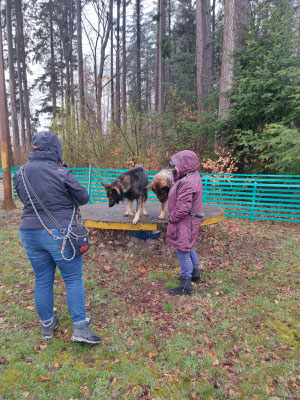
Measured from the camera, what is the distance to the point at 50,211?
261 cm

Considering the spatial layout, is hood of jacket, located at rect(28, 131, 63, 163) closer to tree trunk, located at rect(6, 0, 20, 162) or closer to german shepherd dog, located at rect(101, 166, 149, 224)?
german shepherd dog, located at rect(101, 166, 149, 224)

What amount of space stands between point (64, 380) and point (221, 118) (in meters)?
9.50

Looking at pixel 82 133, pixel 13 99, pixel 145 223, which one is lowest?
pixel 145 223

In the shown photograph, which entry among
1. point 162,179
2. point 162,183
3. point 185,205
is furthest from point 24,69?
point 185,205

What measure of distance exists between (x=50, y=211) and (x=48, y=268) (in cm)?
67

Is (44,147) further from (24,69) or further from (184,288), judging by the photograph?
(24,69)

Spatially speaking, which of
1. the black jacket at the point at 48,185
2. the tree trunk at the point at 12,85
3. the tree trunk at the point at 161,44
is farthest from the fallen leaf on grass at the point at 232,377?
the tree trunk at the point at 12,85

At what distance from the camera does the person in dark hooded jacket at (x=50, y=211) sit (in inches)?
101

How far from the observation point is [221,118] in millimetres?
9750

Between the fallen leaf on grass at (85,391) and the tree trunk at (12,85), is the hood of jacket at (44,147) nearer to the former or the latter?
the fallen leaf on grass at (85,391)

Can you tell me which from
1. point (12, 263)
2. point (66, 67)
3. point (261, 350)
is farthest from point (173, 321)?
point (66, 67)

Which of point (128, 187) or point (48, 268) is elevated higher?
point (128, 187)

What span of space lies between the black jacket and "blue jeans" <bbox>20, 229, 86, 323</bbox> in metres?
0.13

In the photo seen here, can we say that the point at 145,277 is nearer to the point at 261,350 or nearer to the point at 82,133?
the point at 261,350
